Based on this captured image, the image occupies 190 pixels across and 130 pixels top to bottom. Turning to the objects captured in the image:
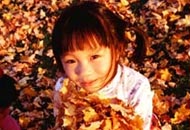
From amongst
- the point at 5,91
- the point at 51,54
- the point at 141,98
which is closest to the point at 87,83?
the point at 141,98

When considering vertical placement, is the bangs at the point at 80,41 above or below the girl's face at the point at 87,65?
above

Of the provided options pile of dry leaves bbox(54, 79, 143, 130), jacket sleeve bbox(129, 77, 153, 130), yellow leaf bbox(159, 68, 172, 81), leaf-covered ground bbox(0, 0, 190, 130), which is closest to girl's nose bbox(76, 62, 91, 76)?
pile of dry leaves bbox(54, 79, 143, 130)

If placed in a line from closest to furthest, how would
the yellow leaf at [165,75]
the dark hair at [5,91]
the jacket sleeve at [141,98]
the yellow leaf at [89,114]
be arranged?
the yellow leaf at [89,114]
the jacket sleeve at [141,98]
the dark hair at [5,91]
the yellow leaf at [165,75]

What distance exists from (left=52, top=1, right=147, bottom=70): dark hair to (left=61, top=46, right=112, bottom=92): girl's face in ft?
0.10

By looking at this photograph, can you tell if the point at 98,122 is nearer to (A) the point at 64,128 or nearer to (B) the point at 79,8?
(A) the point at 64,128

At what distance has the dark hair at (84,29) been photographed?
2623 millimetres

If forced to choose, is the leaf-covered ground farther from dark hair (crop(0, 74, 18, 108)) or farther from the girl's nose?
the girl's nose

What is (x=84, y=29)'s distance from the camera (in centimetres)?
263

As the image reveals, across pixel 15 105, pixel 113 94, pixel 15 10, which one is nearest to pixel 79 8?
pixel 113 94

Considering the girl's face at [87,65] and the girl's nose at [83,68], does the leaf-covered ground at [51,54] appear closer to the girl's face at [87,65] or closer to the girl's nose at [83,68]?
the girl's face at [87,65]

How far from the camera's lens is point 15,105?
4070 millimetres

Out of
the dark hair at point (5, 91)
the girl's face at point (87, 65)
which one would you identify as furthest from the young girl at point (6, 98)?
the girl's face at point (87, 65)

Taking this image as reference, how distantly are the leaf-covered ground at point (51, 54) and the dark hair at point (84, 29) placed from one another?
1048 millimetres

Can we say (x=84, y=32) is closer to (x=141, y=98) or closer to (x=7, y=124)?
(x=141, y=98)
